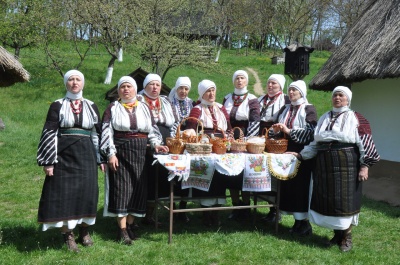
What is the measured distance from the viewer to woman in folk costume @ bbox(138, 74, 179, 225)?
477 centimetres

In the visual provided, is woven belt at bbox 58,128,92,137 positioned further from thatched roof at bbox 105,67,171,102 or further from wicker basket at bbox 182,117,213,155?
thatched roof at bbox 105,67,171,102

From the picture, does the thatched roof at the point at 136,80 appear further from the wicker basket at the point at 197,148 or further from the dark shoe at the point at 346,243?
the dark shoe at the point at 346,243

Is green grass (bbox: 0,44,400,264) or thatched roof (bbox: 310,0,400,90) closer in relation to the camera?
green grass (bbox: 0,44,400,264)

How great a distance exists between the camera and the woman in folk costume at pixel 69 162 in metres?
3.88

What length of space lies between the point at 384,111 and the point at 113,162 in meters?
4.95

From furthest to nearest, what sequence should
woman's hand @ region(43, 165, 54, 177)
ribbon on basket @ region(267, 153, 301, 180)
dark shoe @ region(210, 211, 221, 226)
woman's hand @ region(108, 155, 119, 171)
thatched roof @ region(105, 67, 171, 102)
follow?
thatched roof @ region(105, 67, 171, 102), dark shoe @ region(210, 211, 221, 226), ribbon on basket @ region(267, 153, 301, 180), woman's hand @ region(108, 155, 119, 171), woman's hand @ region(43, 165, 54, 177)

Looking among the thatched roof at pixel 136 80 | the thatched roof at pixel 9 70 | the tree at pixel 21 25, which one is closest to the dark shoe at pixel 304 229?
the thatched roof at pixel 136 80

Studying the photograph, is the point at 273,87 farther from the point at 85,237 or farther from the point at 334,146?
the point at 85,237

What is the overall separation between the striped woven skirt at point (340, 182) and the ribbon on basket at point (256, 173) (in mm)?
569

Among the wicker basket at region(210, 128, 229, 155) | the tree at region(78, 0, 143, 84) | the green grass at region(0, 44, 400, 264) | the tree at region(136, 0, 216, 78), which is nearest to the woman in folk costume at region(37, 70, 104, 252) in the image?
the green grass at region(0, 44, 400, 264)

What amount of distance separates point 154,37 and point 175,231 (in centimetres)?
1017

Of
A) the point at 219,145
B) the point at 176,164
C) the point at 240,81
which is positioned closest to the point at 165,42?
the point at 240,81

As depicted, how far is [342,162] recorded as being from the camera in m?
4.25

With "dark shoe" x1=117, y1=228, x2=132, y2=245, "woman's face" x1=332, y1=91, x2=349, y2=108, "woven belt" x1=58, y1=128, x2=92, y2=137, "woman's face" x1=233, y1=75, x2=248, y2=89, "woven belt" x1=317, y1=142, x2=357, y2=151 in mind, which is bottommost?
"dark shoe" x1=117, y1=228, x2=132, y2=245
